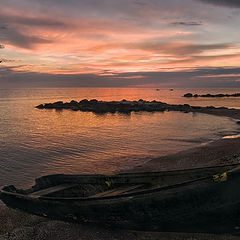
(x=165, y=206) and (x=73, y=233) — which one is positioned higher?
(x=165, y=206)

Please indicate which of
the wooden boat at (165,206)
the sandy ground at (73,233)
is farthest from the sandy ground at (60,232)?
the wooden boat at (165,206)

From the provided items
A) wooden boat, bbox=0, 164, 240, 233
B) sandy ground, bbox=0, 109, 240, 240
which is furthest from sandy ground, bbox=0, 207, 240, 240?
wooden boat, bbox=0, 164, 240, 233

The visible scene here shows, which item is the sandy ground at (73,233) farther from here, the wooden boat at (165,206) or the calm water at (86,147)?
the calm water at (86,147)

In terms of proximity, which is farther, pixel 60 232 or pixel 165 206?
pixel 60 232

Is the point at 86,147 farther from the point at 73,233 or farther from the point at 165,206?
the point at 165,206

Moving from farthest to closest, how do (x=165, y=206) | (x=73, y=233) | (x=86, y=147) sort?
(x=86, y=147), (x=73, y=233), (x=165, y=206)

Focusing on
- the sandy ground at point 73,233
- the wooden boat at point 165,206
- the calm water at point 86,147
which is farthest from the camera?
the calm water at point 86,147

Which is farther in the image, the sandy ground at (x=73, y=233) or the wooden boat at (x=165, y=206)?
the sandy ground at (x=73, y=233)

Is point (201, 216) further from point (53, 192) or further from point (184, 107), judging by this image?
point (184, 107)

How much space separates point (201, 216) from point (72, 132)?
981 inches

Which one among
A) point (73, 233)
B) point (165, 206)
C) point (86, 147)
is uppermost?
point (165, 206)

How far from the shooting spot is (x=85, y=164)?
1638 centimetres

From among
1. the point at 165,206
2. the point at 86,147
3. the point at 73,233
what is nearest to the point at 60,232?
the point at 73,233

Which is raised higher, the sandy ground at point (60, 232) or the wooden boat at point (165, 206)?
the wooden boat at point (165, 206)
